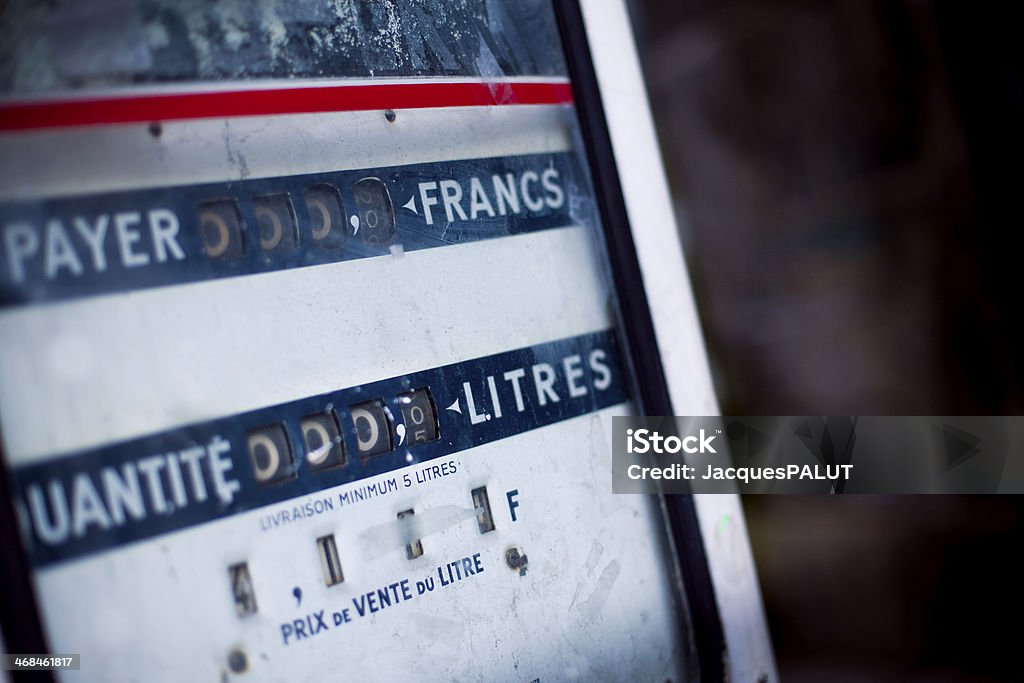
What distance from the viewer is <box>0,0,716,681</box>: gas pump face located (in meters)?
0.80

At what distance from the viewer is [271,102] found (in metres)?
0.94

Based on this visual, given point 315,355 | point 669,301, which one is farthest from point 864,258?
point 315,355

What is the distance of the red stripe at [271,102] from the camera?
811 mm

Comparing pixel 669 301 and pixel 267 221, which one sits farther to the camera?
pixel 669 301

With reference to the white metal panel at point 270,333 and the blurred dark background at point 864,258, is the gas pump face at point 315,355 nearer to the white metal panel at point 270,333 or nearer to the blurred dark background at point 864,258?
the white metal panel at point 270,333

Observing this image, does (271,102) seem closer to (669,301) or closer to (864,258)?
(669,301)

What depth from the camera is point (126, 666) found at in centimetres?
79

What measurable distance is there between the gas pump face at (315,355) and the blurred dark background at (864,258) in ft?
5.85

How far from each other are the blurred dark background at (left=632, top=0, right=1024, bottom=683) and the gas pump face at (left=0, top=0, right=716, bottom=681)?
1784mm

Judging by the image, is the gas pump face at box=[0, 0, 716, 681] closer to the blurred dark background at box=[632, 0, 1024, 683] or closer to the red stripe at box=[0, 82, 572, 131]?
the red stripe at box=[0, 82, 572, 131]

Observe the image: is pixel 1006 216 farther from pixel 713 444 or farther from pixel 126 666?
pixel 126 666

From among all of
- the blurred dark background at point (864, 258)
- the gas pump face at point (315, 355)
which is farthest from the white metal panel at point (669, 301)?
the blurred dark background at point (864, 258)

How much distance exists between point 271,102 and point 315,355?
244 mm

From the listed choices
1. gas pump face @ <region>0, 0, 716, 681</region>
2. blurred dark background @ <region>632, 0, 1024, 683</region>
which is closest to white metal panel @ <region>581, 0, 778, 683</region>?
gas pump face @ <region>0, 0, 716, 681</region>
